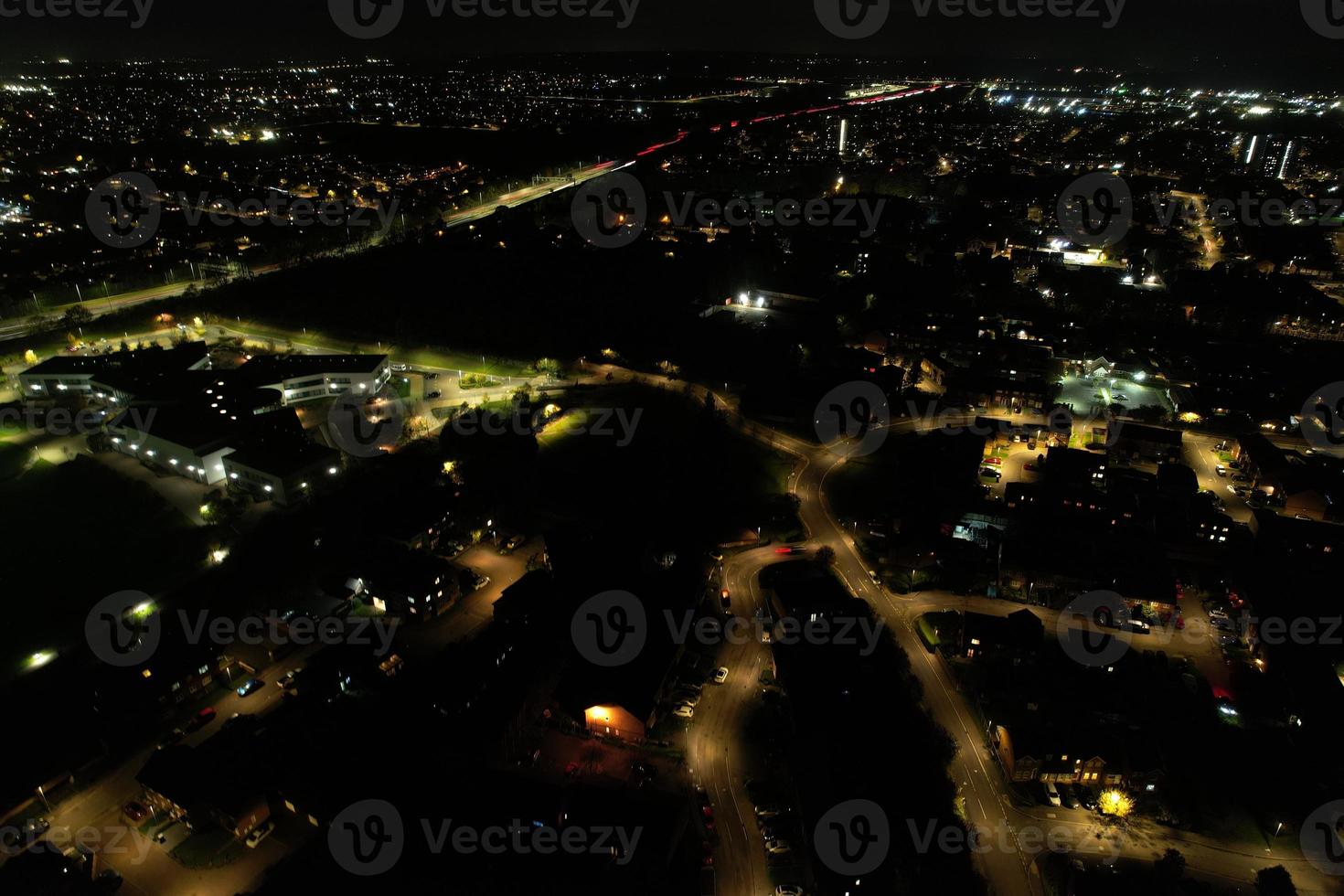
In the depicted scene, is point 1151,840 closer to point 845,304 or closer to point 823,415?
point 823,415

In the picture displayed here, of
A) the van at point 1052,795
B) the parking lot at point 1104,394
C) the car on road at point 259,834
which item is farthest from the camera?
the parking lot at point 1104,394

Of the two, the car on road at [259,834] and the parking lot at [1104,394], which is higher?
the parking lot at [1104,394]

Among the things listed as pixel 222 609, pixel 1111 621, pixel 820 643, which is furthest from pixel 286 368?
pixel 1111 621

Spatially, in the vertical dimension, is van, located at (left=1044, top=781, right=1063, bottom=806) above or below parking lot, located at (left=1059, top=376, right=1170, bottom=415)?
below

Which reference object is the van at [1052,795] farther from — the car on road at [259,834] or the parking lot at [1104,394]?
the parking lot at [1104,394]

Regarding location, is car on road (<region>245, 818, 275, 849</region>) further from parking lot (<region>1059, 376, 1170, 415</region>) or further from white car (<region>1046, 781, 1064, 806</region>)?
parking lot (<region>1059, 376, 1170, 415</region>)

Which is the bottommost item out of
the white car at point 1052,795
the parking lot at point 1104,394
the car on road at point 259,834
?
the car on road at point 259,834

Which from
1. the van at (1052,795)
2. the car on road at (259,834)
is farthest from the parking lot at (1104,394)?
the car on road at (259,834)

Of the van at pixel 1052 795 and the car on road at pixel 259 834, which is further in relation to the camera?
the van at pixel 1052 795

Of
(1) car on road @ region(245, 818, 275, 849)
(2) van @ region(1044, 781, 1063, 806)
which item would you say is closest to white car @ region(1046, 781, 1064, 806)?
(2) van @ region(1044, 781, 1063, 806)
